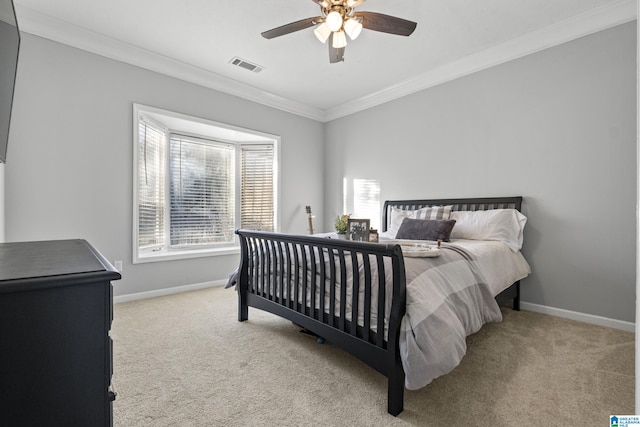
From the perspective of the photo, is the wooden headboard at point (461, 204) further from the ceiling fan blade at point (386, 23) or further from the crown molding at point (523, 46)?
the ceiling fan blade at point (386, 23)

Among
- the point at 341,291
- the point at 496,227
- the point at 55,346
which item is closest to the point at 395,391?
the point at 341,291

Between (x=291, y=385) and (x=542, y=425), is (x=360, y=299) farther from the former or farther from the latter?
(x=542, y=425)

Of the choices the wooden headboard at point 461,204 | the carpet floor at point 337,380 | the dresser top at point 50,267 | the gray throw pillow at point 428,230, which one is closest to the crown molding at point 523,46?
the wooden headboard at point 461,204

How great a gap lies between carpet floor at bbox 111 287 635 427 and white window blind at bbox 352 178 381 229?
2.10 meters

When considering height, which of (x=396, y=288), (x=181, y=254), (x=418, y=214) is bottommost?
(x=181, y=254)

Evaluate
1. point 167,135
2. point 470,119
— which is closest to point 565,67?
point 470,119

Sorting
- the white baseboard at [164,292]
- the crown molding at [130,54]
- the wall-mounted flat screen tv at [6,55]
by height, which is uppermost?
the crown molding at [130,54]

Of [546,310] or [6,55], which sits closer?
[6,55]

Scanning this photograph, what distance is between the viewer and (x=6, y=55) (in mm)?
1218

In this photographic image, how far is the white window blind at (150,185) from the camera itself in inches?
133

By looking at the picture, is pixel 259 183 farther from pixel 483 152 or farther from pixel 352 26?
pixel 483 152

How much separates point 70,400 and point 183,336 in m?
1.79

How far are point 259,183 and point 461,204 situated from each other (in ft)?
9.13

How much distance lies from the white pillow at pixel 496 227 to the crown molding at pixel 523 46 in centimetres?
159
